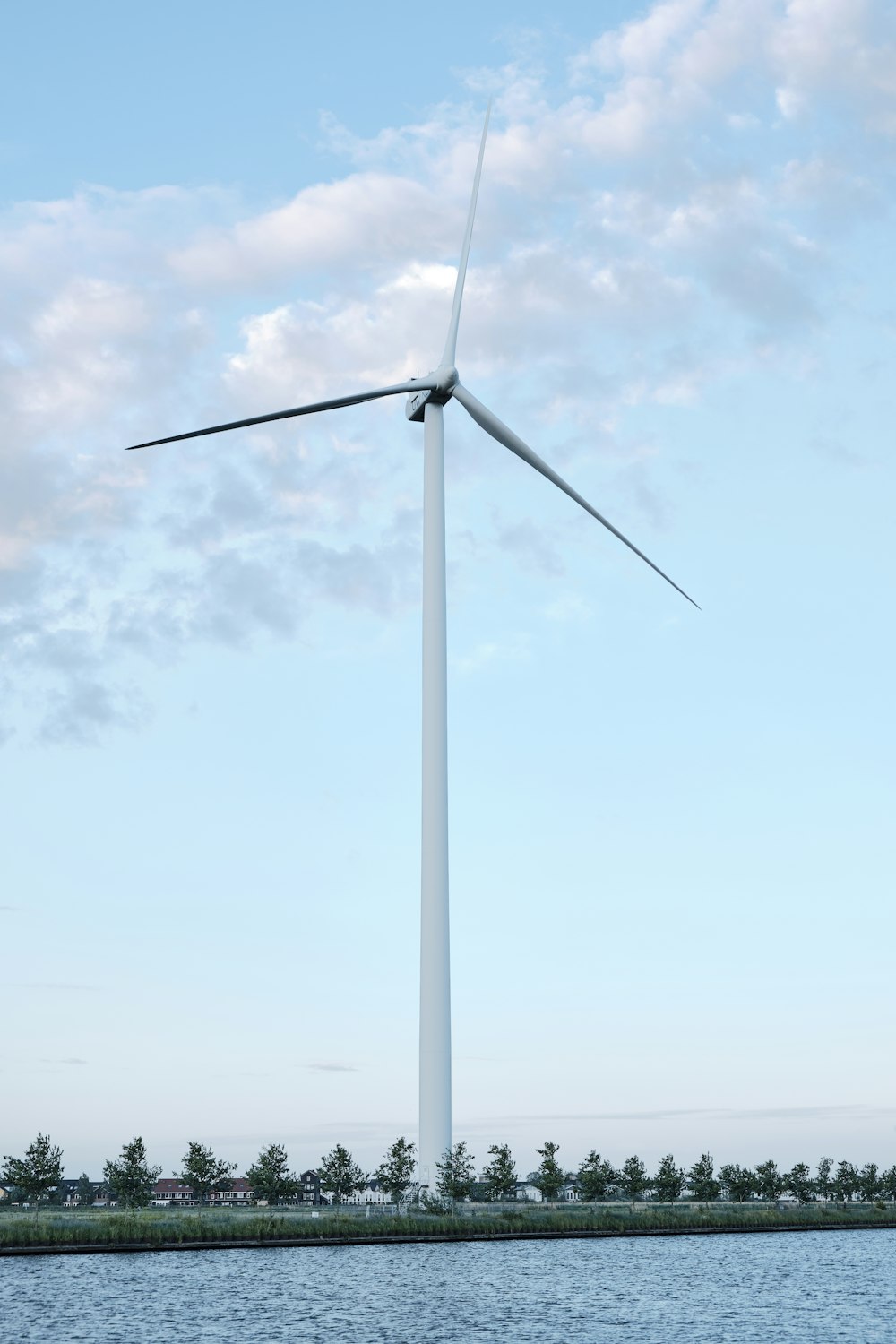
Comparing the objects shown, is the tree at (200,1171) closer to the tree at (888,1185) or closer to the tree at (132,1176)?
the tree at (132,1176)

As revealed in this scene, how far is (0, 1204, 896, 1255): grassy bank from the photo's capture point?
3770 inches

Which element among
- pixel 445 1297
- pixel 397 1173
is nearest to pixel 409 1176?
pixel 397 1173

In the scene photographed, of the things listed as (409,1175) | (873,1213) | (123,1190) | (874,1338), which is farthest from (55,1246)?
(873,1213)

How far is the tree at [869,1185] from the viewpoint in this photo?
626 ft

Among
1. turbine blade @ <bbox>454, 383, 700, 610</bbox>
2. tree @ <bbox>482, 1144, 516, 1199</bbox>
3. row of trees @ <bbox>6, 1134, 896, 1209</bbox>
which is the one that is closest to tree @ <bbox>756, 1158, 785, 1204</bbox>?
row of trees @ <bbox>6, 1134, 896, 1209</bbox>

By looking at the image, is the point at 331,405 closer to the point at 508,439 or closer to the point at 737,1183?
the point at 508,439

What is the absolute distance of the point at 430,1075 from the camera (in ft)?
329

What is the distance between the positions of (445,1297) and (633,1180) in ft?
326

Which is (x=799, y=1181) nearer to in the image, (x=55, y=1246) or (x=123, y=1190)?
(x=123, y=1190)

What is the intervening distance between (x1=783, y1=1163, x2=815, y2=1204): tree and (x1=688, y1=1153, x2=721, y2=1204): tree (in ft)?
53.9

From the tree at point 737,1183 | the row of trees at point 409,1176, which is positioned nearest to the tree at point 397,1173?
the row of trees at point 409,1176

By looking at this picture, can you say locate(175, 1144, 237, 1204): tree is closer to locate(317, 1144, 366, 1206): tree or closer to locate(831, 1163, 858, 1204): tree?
locate(317, 1144, 366, 1206): tree

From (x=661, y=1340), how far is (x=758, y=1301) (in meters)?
17.6

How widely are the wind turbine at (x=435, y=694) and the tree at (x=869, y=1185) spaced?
107246 millimetres
